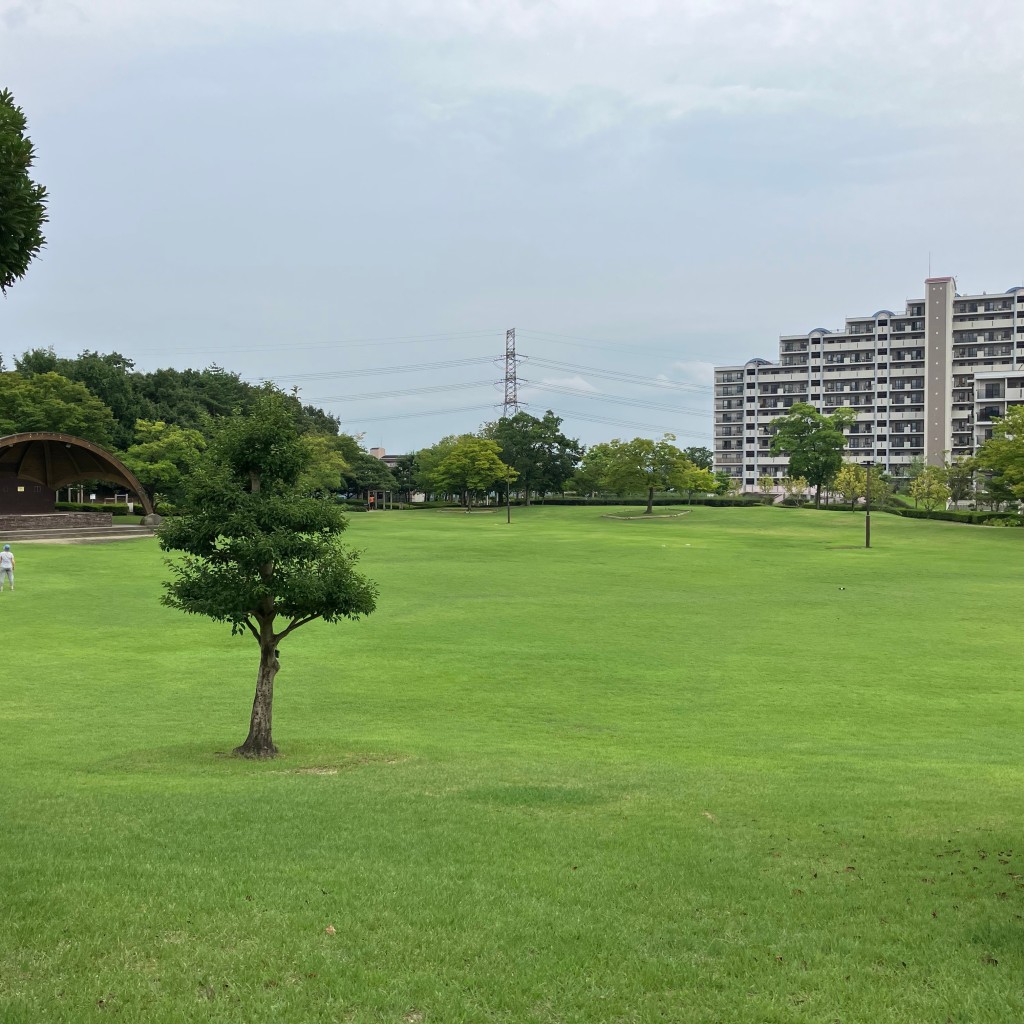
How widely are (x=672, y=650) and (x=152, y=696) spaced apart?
13320mm

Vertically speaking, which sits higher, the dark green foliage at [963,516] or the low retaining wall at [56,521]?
the dark green foliage at [963,516]

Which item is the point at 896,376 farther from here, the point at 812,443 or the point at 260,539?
the point at 260,539

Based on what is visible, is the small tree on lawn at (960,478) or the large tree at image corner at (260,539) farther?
the small tree on lawn at (960,478)

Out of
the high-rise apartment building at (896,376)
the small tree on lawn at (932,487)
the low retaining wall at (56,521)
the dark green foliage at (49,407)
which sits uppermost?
the high-rise apartment building at (896,376)

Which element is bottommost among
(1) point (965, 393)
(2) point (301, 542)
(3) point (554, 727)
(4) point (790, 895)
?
(3) point (554, 727)

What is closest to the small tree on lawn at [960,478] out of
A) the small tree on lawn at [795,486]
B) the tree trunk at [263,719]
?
the small tree on lawn at [795,486]

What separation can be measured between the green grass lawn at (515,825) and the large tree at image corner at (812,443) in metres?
87.3

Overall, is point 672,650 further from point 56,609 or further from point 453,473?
point 453,473

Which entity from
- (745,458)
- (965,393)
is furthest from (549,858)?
(745,458)

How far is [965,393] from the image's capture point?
149 m

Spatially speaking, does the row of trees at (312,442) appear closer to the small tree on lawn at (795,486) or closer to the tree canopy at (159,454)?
the tree canopy at (159,454)

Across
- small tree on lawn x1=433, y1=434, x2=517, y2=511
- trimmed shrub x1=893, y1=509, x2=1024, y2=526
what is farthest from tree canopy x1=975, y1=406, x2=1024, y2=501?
small tree on lawn x1=433, y1=434, x2=517, y2=511

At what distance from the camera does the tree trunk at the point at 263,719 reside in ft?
47.6

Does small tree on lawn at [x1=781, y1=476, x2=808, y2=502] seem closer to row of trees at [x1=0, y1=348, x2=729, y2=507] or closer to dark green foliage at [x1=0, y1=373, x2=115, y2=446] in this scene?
row of trees at [x1=0, y1=348, x2=729, y2=507]
